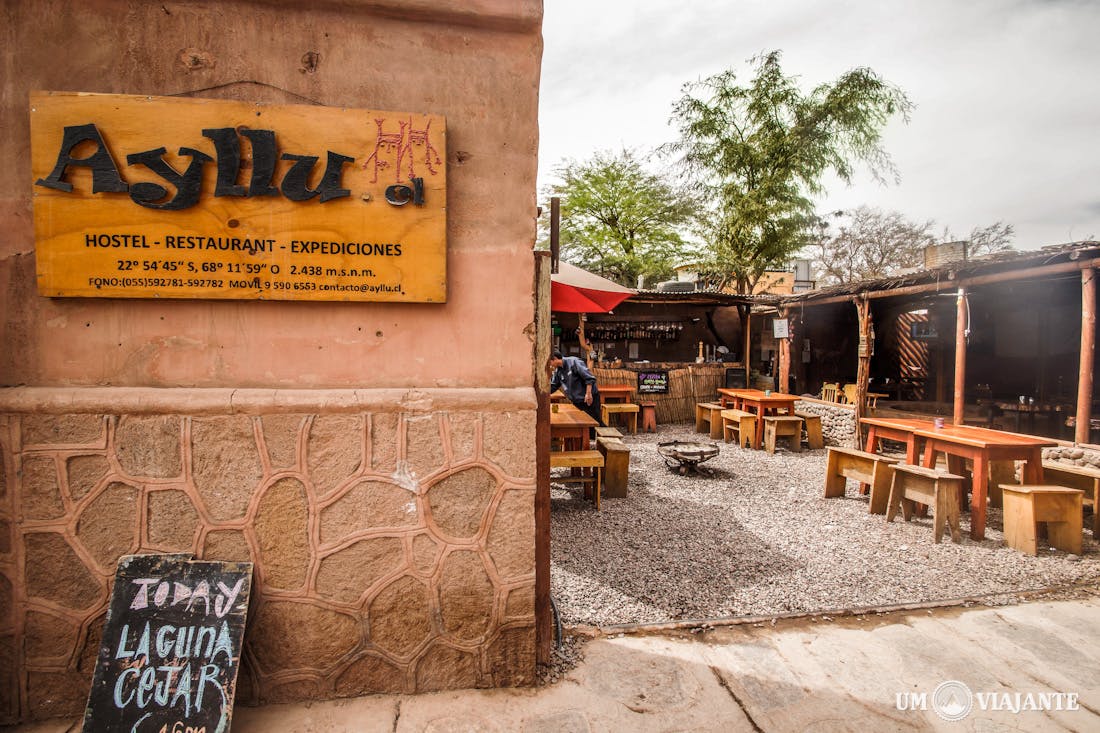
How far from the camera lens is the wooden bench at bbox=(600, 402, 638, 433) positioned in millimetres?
11539

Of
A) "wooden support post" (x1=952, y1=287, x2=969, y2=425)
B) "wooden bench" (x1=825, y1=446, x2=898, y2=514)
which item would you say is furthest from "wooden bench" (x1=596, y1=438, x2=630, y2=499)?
"wooden support post" (x1=952, y1=287, x2=969, y2=425)

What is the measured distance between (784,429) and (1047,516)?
4.93 metres

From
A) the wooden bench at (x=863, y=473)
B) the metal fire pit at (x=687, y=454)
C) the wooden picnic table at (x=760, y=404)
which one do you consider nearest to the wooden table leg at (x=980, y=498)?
the wooden bench at (x=863, y=473)

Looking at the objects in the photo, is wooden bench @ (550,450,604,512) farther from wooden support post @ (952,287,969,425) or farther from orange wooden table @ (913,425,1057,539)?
wooden support post @ (952,287,969,425)

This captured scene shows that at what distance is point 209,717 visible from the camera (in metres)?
2.19

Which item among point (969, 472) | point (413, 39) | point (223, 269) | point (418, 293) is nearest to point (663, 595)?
point (418, 293)

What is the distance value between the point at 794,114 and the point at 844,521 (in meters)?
17.7

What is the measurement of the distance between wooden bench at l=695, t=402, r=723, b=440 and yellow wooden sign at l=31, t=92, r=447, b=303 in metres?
9.58

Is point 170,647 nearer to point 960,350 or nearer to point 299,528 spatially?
point 299,528

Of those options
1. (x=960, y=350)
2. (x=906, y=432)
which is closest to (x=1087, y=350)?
(x=960, y=350)

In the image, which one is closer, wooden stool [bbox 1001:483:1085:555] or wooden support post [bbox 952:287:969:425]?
wooden stool [bbox 1001:483:1085:555]

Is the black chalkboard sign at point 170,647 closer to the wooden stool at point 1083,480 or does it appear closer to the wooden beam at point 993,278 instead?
the wooden stool at point 1083,480

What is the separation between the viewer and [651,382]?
12836mm
